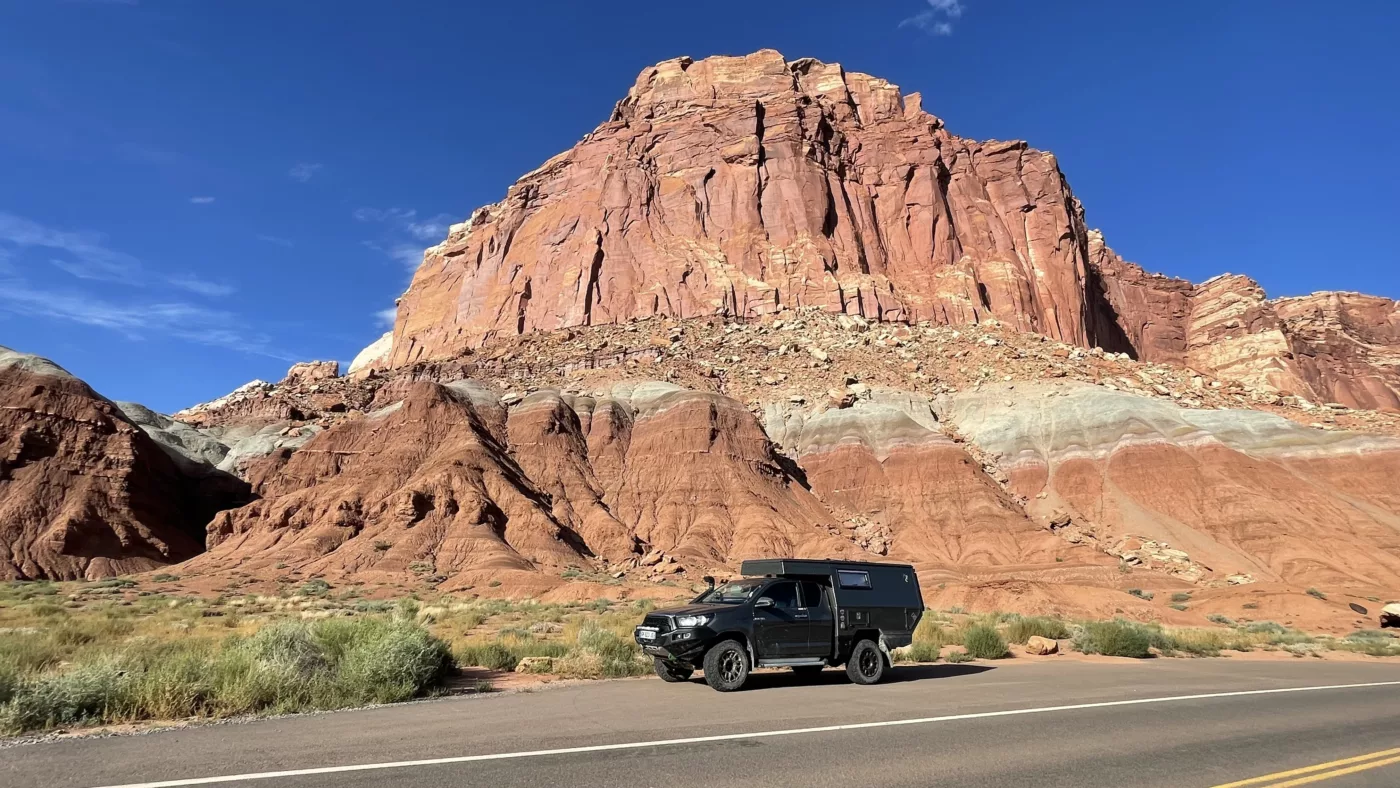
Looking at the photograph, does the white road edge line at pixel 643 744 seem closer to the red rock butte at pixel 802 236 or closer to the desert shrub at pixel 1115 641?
the desert shrub at pixel 1115 641

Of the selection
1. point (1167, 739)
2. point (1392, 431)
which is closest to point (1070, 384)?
point (1392, 431)

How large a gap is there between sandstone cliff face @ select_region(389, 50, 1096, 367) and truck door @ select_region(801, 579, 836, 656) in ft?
249

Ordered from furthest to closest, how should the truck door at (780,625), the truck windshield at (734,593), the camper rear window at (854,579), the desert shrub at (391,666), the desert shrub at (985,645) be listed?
the desert shrub at (985,645), the camper rear window at (854,579), the truck windshield at (734,593), the truck door at (780,625), the desert shrub at (391,666)

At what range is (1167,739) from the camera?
8.59 meters

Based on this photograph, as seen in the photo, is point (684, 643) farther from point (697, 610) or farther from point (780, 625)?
point (780, 625)

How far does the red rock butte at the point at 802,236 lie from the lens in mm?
93062

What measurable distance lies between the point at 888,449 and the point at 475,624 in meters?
41.7

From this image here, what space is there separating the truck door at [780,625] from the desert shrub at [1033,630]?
1116 centimetres

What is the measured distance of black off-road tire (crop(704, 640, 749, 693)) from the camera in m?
11.4

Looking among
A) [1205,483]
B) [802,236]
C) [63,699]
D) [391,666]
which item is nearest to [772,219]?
[802,236]

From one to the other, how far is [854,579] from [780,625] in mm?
1914

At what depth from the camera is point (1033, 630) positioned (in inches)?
853

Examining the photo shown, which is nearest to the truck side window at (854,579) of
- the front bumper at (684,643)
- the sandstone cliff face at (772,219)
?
the front bumper at (684,643)

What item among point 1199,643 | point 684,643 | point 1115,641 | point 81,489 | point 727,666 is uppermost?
point 81,489
